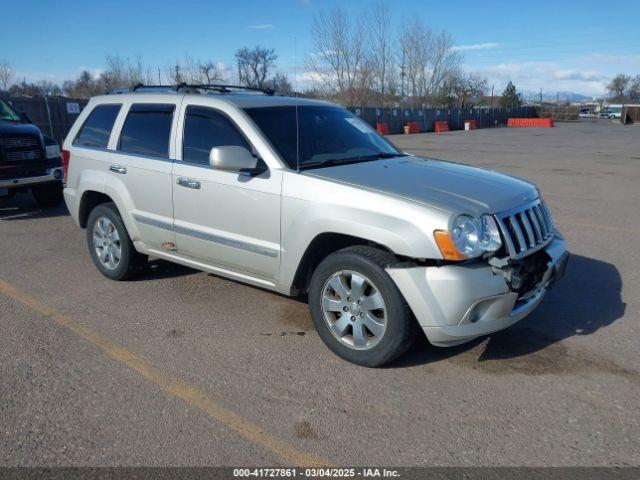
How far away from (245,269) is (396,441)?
1989 mm

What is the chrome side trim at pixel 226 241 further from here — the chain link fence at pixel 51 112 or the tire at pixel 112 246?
the chain link fence at pixel 51 112

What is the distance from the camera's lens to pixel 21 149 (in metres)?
9.02

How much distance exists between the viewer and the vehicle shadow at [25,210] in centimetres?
926

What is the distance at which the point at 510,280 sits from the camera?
3559 millimetres

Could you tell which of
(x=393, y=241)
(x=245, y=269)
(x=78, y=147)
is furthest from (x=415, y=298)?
(x=78, y=147)

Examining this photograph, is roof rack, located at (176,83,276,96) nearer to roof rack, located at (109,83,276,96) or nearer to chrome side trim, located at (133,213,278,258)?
roof rack, located at (109,83,276,96)

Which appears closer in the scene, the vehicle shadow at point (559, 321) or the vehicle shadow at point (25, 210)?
the vehicle shadow at point (559, 321)

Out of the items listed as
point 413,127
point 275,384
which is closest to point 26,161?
point 275,384

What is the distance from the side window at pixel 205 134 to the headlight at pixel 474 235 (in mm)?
1871

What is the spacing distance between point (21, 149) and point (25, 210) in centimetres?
130

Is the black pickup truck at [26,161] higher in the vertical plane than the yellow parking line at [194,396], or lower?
higher

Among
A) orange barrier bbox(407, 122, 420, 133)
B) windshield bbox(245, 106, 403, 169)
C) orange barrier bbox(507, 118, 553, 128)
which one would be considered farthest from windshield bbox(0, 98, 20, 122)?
orange barrier bbox(507, 118, 553, 128)

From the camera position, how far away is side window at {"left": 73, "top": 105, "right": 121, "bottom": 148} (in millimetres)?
5688

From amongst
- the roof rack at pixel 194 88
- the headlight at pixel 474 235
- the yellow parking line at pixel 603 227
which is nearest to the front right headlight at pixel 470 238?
the headlight at pixel 474 235
